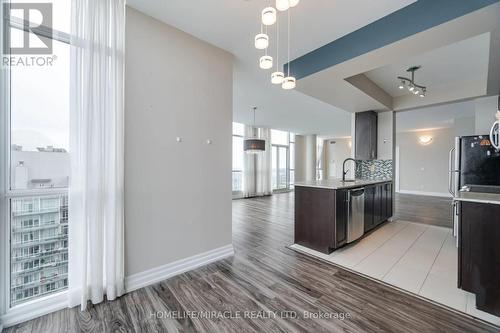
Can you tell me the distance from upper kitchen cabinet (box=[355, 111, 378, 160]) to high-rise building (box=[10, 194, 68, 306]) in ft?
16.8

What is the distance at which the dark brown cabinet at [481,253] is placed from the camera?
63.4 inches

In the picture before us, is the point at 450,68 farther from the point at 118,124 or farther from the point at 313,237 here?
the point at 118,124

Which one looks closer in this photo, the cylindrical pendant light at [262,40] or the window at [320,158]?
the cylindrical pendant light at [262,40]

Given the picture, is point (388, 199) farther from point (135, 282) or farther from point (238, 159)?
point (238, 159)

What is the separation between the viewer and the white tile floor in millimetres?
1879

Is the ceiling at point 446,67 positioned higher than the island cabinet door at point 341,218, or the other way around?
the ceiling at point 446,67

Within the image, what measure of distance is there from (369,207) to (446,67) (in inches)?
98.9

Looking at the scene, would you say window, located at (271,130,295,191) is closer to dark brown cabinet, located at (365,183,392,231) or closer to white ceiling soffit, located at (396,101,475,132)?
white ceiling soffit, located at (396,101,475,132)

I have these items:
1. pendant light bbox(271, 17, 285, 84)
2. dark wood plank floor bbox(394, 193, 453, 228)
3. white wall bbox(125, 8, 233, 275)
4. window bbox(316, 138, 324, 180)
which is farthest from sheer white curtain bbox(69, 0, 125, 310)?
window bbox(316, 138, 324, 180)

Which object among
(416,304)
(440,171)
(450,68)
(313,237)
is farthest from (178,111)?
(440,171)

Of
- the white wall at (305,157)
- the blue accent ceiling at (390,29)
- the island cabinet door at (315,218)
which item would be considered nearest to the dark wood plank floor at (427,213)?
the island cabinet door at (315,218)

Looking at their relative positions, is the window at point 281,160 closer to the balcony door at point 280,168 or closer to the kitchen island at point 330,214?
the balcony door at point 280,168

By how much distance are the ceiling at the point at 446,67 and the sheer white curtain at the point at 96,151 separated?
12.1 feet

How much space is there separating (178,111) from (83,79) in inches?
33.5
